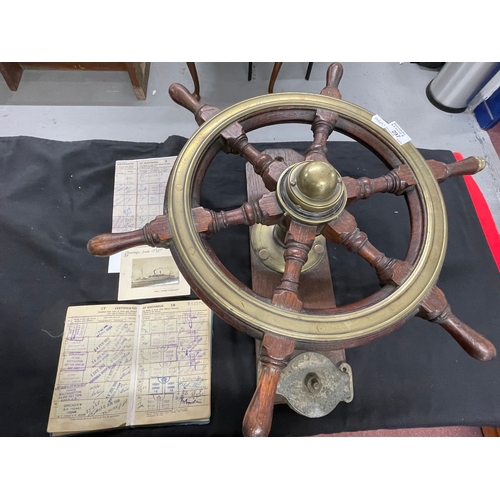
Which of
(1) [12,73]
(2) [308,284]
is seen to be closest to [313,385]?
(2) [308,284]

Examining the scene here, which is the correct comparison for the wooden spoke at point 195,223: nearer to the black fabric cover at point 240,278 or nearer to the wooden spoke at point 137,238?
the wooden spoke at point 137,238

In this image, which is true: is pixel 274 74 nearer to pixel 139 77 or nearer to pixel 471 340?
pixel 139 77

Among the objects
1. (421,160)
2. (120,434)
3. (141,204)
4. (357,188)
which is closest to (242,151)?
(357,188)

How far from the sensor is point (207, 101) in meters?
1.82

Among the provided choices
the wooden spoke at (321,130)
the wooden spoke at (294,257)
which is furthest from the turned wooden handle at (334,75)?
the wooden spoke at (294,257)

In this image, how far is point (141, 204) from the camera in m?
1.30

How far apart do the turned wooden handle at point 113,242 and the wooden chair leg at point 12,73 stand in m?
1.40

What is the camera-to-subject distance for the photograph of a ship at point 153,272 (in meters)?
1.18

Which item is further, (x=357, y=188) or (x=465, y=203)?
(x=465, y=203)

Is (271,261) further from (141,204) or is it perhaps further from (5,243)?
(5,243)

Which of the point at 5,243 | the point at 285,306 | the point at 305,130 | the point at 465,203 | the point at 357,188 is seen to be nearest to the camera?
the point at 285,306

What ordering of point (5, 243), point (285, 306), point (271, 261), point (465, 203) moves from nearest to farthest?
point (285, 306), point (271, 261), point (5, 243), point (465, 203)

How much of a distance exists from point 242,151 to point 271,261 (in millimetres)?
327

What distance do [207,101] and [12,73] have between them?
86cm
